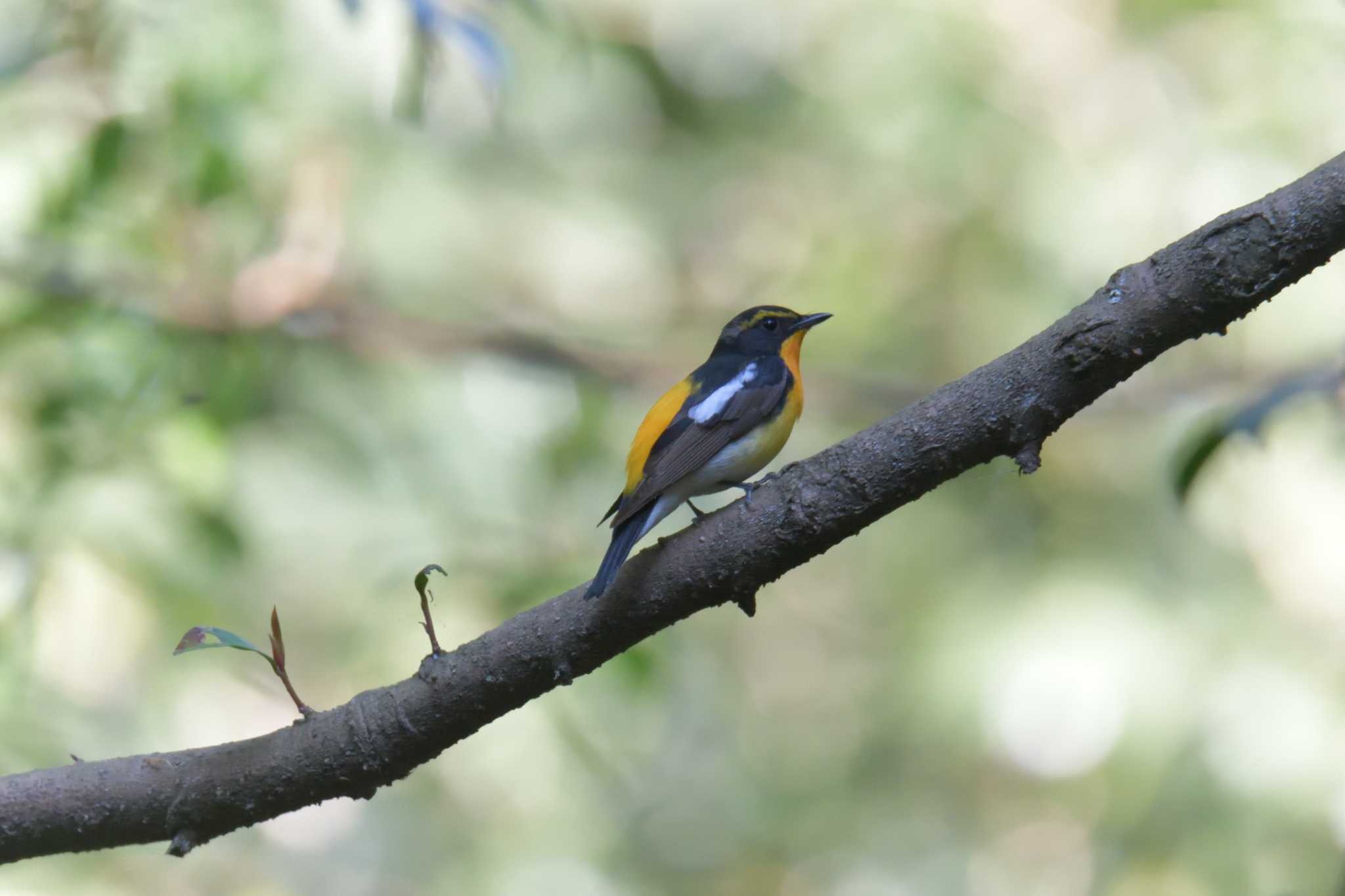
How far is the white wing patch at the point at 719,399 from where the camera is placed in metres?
3.34

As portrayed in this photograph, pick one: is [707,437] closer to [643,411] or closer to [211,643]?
[211,643]

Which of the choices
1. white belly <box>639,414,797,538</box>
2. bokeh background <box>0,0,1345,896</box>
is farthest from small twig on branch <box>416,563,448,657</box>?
bokeh background <box>0,0,1345,896</box>

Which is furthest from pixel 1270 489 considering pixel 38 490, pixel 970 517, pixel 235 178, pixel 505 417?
pixel 38 490

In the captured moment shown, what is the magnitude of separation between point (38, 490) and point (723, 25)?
444 cm

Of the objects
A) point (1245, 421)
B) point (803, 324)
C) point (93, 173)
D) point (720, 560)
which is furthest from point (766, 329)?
point (93, 173)

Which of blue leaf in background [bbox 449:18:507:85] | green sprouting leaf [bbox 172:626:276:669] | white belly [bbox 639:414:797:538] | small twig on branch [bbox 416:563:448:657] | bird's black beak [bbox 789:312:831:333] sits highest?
blue leaf in background [bbox 449:18:507:85]

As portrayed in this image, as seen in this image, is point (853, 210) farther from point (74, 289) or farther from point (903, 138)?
point (74, 289)

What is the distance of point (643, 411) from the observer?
20.8ft

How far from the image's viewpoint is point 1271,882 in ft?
15.8

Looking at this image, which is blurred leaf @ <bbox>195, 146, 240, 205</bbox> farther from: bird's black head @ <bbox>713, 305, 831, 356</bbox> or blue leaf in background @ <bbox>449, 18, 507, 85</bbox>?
bird's black head @ <bbox>713, 305, 831, 356</bbox>

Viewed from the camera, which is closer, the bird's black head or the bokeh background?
the bokeh background

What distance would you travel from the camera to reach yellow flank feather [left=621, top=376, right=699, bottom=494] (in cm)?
339

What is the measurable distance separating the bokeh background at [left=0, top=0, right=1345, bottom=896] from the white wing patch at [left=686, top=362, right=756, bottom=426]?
75 cm

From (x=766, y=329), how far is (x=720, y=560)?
6.96 ft
